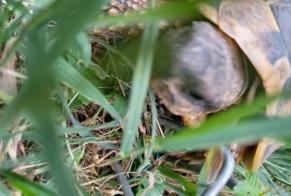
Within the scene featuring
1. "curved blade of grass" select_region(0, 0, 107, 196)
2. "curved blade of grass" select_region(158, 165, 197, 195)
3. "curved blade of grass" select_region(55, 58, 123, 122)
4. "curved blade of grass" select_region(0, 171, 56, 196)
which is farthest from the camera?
"curved blade of grass" select_region(158, 165, 197, 195)

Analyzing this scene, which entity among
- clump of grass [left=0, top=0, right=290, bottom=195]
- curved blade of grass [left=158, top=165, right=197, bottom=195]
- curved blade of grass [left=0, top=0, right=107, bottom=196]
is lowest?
curved blade of grass [left=158, top=165, right=197, bottom=195]

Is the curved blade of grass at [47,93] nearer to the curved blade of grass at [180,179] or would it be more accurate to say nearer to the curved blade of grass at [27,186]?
the curved blade of grass at [27,186]

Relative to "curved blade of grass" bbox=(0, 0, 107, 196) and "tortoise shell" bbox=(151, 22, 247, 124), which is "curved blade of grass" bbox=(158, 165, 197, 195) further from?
"curved blade of grass" bbox=(0, 0, 107, 196)

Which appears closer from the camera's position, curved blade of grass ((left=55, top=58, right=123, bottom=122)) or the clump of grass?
the clump of grass

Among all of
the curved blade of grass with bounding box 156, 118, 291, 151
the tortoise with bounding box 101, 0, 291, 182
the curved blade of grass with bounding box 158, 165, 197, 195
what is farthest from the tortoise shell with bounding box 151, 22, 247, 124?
the curved blade of grass with bounding box 156, 118, 291, 151

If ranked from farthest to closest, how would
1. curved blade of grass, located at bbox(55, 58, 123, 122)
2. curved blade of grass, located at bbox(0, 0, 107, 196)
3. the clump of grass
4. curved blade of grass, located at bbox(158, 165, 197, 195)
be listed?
curved blade of grass, located at bbox(158, 165, 197, 195)
curved blade of grass, located at bbox(55, 58, 123, 122)
the clump of grass
curved blade of grass, located at bbox(0, 0, 107, 196)

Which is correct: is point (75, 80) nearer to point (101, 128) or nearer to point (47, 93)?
point (101, 128)

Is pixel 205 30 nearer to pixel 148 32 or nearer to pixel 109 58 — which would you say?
pixel 109 58

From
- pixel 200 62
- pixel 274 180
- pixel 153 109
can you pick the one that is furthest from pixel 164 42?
pixel 274 180
